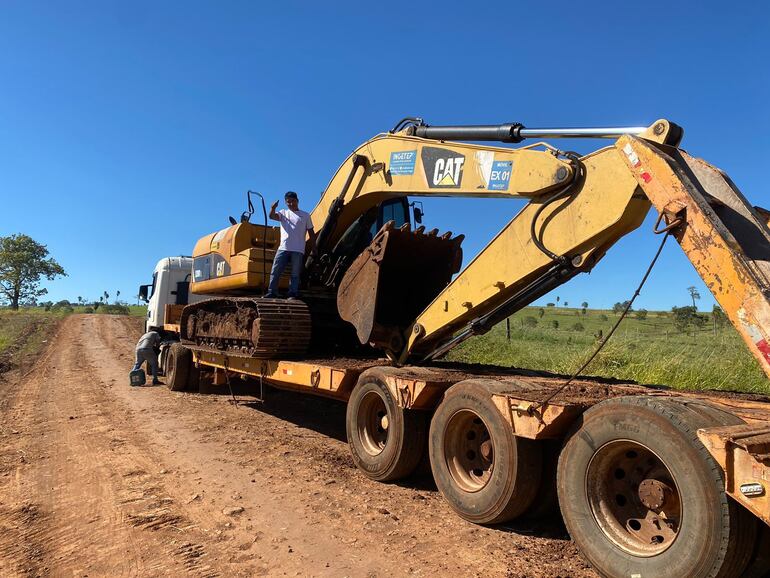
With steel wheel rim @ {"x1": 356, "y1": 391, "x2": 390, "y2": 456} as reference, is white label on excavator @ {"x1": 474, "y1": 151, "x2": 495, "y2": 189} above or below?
above

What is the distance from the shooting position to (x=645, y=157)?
12.1ft

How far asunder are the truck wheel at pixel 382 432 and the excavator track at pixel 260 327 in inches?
67.3

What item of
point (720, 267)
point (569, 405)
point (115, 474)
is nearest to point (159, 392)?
point (115, 474)

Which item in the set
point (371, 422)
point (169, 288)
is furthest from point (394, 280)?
point (169, 288)

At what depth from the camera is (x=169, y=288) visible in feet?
47.4

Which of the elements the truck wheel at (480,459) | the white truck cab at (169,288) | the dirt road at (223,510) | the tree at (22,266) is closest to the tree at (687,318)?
the white truck cab at (169,288)

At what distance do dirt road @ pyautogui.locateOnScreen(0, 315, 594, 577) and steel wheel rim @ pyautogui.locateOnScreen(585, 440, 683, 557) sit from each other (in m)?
0.44

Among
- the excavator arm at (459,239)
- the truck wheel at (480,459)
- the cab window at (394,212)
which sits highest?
the cab window at (394,212)

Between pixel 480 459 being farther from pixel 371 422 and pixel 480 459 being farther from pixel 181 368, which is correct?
pixel 181 368

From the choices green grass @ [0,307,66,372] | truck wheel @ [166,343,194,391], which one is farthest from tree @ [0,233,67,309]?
truck wheel @ [166,343,194,391]

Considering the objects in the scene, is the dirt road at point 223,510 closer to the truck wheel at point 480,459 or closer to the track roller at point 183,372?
the truck wheel at point 480,459

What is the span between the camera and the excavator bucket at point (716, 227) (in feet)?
9.91

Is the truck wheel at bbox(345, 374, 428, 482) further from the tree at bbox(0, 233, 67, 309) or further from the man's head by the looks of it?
the tree at bbox(0, 233, 67, 309)

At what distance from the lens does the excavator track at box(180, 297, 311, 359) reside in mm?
7129
